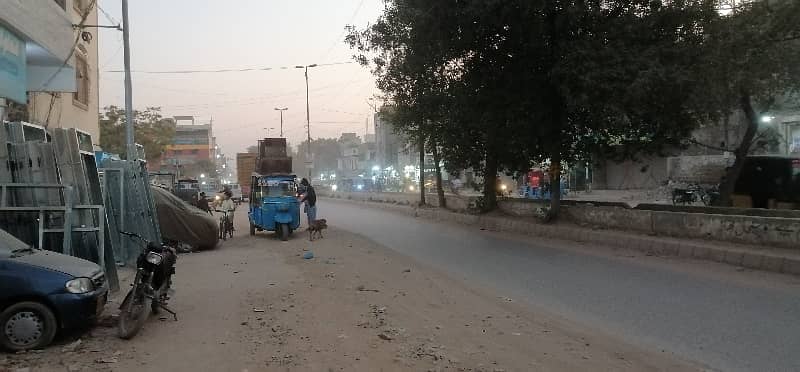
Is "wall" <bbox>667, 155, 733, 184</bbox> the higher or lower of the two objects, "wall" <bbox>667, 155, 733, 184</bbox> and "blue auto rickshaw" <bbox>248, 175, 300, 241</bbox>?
the higher

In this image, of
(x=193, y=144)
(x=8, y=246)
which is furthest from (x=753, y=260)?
(x=193, y=144)

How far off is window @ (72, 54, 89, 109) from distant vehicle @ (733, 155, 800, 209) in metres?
22.7

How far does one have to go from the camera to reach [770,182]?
A: 19828mm

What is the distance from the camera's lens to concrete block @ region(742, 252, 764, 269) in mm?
10366

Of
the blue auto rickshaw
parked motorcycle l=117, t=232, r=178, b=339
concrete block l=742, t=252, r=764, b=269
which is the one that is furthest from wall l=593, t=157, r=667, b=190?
parked motorcycle l=117, t=232, r=178, b=339

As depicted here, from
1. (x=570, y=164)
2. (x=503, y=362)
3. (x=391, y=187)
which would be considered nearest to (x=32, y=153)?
(x=503, y=362)

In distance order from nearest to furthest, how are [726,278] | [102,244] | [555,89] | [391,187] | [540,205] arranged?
[102,244], [726,278], [555,89], [540,205], [391,187]

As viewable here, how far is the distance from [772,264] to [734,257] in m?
0.78

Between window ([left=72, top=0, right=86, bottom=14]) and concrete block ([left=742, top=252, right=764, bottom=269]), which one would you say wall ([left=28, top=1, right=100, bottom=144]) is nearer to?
window ([left=72, top=0, right=86, bottom=14])

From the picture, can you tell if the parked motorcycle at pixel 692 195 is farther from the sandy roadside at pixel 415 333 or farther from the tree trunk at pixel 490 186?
the sandy roadside at pixel 415 333

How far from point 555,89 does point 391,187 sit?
46.8 m

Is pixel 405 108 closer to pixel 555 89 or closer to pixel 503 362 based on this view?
pixel 555 89

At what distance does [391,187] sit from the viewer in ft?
206

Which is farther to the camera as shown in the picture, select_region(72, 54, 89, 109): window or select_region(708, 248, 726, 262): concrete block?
select_region(72, 54, 89, 109): window
